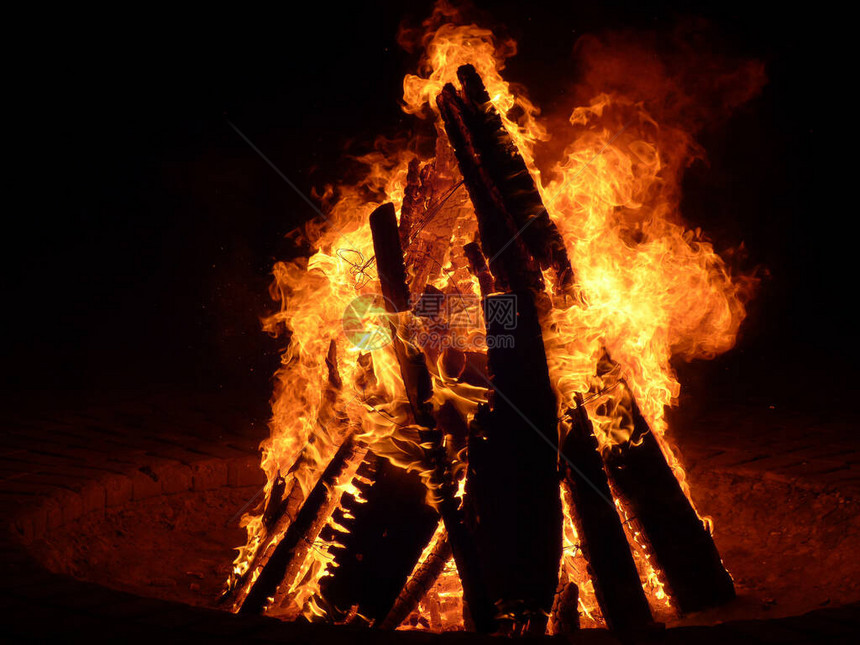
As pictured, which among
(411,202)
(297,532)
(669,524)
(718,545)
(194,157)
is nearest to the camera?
(669,524)

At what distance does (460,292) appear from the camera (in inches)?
120

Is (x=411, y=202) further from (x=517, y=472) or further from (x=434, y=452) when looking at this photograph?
(x=517, y=472)

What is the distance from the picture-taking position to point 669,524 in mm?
2543

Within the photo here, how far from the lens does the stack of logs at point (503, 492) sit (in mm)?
2283

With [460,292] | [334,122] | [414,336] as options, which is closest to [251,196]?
[334,122]

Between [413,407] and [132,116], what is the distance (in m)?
5.42

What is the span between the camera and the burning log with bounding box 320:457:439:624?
2389 millimetres

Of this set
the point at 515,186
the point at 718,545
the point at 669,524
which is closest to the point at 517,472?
the point at 669,524

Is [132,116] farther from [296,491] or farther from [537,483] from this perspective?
[537,483]

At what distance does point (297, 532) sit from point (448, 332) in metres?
0.88

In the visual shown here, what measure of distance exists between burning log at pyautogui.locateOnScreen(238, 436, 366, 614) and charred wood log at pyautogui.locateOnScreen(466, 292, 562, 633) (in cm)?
59

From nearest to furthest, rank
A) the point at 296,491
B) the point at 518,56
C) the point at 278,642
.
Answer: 1. the point at 278,642
2. the point at 296,491
3. the point at 518,56

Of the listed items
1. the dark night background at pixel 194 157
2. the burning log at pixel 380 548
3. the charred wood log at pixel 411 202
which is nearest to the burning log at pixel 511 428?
the burning log at pixel 380 548

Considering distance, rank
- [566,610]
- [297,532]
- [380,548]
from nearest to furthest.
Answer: [566,610], [380,548], [297,532]
